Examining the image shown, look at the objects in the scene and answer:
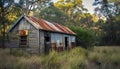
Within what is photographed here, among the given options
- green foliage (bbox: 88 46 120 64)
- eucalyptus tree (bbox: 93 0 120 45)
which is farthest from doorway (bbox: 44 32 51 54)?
eucalyptus tree (bbox: 93 0 120 45)

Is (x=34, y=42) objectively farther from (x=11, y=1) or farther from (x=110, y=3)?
(x=110, y=3)

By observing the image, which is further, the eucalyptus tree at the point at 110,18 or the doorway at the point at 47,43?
the eucalyptus tree at the point at 110,18

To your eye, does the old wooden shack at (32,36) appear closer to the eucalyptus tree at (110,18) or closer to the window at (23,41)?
the window at (23,41)

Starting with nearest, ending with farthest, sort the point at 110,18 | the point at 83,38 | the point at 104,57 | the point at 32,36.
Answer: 1. the point at 104,57
2. the point at 32,36
3. the point at 83,38
4. the point at 110,18

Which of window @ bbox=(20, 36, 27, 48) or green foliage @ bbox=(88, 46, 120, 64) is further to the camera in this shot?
window @ bbox=(20, 36, 27, 48)

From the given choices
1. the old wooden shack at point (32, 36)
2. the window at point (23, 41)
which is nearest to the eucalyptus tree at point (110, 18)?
the old wooden shack at point (32, 36)

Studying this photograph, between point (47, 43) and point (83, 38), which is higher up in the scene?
point (83, 38)

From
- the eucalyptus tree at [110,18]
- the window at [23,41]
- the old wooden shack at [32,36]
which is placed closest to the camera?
the old wooden shack at [32,36]

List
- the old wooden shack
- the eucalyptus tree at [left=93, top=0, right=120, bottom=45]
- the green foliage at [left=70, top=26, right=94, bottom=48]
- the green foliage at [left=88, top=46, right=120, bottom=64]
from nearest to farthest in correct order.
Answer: the green foliage at [left=88, top=46, right=120, bottom=64]
the old wooden shack
the green foliage at [left=70, top=26, right=94, bottom=48]
the eucalyptus tree at [left=93, top=0, right=120, bottom=45]

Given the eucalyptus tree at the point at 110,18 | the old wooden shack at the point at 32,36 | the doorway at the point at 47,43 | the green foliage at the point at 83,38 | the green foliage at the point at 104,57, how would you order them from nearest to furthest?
the green foliage at the point at 104,57 < the old wooden shack at the point at 32,36 < the doorway at the point at 47,43 < the green foliage at the point at 83,38 < the eucalyptus tree at the point at 110,18

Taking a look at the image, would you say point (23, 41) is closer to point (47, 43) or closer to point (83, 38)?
point (47, 43)

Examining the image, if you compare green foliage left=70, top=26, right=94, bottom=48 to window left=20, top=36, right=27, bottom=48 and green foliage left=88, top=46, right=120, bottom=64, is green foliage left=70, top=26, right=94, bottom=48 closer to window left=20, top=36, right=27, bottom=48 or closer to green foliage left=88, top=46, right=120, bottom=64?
window left=20, top=36, right=27, bottom=48

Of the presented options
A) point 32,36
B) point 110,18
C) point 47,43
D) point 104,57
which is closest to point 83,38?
point 47,43

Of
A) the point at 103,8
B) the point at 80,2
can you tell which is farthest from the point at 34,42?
the point at 80,2
